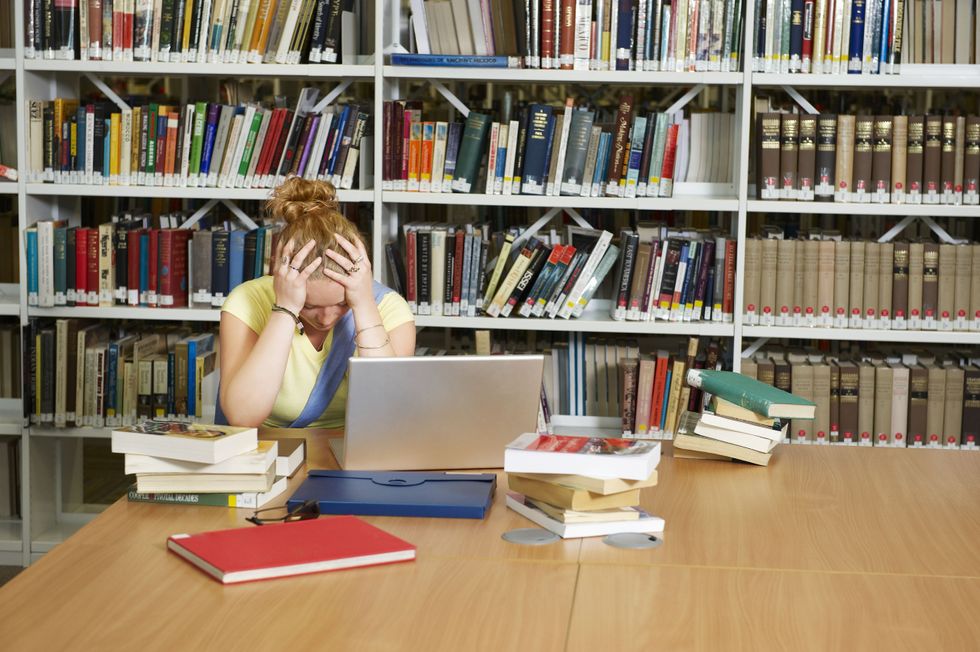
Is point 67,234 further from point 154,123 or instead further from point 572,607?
point 572,607

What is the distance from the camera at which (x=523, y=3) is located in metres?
3.31

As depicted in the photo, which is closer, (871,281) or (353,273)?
(353,273)

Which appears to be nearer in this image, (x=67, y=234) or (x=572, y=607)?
(x=572, y=607)

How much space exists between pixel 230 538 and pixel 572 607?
50cm

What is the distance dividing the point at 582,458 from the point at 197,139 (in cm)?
222

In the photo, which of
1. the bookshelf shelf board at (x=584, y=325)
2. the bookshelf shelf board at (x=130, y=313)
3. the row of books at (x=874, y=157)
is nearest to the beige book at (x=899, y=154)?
the row of books at (x=874, y=157)

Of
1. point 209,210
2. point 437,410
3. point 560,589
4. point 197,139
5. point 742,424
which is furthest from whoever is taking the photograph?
point 209,210

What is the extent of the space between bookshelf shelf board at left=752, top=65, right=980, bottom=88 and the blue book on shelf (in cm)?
75

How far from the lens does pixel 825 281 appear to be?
11.1 feet

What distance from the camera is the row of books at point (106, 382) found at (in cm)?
355

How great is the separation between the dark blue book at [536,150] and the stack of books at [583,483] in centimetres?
173

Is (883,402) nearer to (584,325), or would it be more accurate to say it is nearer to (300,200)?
(584,325)

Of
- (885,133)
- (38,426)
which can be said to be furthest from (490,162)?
(38,426)

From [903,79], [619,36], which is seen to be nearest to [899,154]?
[903,79]
